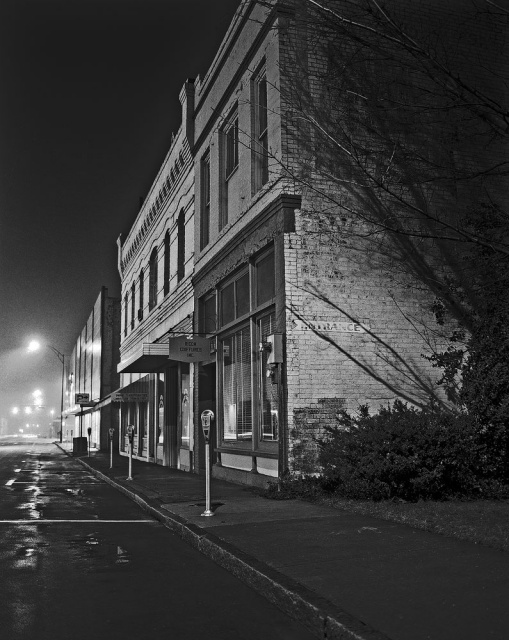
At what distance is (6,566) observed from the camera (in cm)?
760

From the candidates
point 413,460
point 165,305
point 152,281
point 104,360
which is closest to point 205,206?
point 165,305

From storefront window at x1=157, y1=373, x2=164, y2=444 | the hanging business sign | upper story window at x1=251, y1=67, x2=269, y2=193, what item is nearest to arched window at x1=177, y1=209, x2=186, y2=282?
storefront window at x1=157, y1=373, x2=164, y2=444

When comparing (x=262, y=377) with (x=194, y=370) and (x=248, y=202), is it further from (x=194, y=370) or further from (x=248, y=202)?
(x=194, y=370)

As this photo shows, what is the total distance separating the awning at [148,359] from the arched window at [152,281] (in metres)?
2.92

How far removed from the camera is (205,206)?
65.4 ft

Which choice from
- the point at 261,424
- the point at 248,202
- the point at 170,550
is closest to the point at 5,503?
the point at 261,424

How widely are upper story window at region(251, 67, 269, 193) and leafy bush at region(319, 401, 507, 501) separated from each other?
20.5 feet

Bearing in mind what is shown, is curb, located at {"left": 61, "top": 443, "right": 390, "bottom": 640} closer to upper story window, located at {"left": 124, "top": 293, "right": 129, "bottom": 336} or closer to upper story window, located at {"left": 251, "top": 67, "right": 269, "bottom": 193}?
upper story window, located at {"left": 251, "top": 67, "right": 269, "bottom": 193}

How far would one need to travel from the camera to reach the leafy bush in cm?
1084

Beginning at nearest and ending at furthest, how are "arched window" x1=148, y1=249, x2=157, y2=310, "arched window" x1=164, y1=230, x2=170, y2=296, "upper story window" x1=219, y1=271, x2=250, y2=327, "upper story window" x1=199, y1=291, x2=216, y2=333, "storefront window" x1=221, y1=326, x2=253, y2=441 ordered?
1. "storefront window" x1=221, y1=326, x2=253, y2=441
2. "upper story window" x1=219, y1=271, x2=250, y2=327
3. "upper story window" x1=199, y1=291, x2=216, y2=333
4. "arched window" x1=164, y1=230, x2=170, y2=296
5. "arched window" x1=148, y1=249, x2=157, y2=310

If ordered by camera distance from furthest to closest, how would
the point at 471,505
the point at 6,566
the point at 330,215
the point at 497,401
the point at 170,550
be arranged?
1. the point at 330,215
2. the point at 497,401
3. the point at 471,505
4. the point at 170,550
5. the point at 6,566

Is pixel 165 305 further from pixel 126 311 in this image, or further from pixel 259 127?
pixel 126 311

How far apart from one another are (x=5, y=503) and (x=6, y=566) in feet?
22.5

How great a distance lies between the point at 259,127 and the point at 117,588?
11.3 metres
